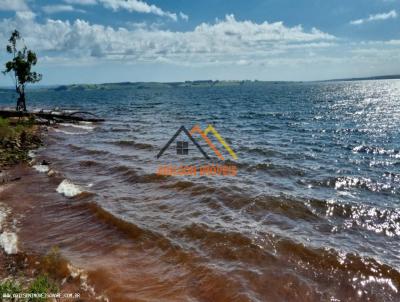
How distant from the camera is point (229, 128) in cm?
5038

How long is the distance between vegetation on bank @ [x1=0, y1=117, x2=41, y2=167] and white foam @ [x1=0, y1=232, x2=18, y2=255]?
13.8 meters

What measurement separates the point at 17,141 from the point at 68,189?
56.6 feet

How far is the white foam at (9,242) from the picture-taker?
12.9 meters

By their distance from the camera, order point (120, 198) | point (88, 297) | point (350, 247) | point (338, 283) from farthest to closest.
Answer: point (120, 198) < point (350, 247) < point (338, 283) < point (88, 297)

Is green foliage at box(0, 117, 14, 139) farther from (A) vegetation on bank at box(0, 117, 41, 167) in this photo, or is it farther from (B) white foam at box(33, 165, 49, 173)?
(B) white foam at box(33, 165, 49, 173)

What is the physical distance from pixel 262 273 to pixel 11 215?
12905 mm

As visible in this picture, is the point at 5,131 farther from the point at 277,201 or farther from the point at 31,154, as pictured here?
the point at 277,201

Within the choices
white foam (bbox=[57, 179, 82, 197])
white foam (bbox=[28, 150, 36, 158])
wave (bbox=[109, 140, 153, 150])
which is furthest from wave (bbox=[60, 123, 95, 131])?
white foam (bbox=[57, 179, 82, 197])

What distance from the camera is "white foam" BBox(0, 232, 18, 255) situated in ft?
42.2

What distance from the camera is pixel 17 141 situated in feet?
110

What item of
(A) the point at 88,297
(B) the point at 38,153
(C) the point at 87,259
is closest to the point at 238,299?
(A) the point at 88,297

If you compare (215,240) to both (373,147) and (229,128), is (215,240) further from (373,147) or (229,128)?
(229,128)

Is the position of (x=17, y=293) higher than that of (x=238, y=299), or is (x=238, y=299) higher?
(x=17, y=293)

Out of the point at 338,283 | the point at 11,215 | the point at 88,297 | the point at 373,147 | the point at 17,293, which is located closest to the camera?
the point at 17,293
